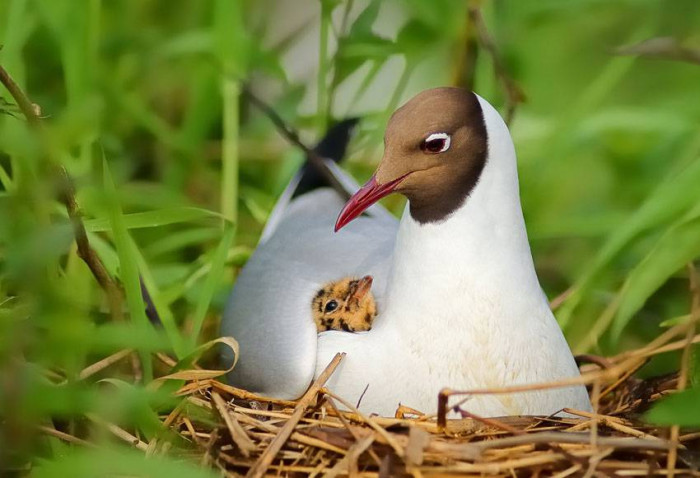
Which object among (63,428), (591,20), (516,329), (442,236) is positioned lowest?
(63,428)

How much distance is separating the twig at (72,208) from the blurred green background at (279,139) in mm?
42

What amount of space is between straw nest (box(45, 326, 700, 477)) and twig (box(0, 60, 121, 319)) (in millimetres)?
272

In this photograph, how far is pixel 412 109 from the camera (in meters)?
2.52

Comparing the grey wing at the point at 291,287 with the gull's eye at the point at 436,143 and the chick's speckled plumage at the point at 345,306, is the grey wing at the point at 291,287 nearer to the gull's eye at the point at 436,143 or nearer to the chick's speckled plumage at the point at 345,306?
A: the chick's speckled plumage at the point at 345,306

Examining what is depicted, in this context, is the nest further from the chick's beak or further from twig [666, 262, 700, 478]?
the chick's beak

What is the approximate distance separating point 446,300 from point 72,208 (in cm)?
86

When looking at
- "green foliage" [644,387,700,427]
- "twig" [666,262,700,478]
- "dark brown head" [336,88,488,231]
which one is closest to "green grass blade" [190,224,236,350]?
"dark brown head" [336,88,488,231]

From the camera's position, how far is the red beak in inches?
98.3

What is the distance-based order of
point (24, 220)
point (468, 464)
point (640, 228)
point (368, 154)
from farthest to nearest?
point (368, 154) → point (640, 228) → point (468, 464) → point (24, 220)

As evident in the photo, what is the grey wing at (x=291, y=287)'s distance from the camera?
258 cm

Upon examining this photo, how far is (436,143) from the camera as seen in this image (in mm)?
2500

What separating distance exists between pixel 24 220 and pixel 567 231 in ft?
7.56

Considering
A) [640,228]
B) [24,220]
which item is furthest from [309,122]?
[24,220]

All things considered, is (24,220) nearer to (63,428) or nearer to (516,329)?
(63,428)
